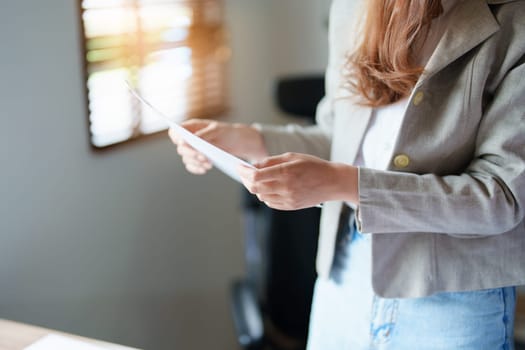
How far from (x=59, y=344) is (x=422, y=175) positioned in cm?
62

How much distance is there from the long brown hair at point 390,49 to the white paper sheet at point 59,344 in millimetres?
582

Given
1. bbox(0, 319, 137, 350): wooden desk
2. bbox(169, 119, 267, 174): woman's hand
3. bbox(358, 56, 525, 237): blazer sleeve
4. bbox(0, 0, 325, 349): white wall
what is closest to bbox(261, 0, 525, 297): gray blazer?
bbox(358, 56, 525, 237): blazer sleeve

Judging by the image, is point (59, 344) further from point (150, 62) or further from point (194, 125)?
point (150, 62)

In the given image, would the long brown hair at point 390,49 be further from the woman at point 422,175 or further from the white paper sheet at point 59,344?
the white paper sheet at point 59,344

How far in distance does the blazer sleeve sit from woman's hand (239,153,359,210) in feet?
0.08

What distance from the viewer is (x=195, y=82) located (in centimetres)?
195

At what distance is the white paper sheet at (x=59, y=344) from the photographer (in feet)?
3.34

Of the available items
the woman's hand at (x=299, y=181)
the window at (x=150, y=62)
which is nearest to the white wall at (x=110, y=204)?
the window at (x=150, y=62)

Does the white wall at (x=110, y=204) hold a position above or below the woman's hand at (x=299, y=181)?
below

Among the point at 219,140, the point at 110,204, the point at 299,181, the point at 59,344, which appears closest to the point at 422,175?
the point at 299,181

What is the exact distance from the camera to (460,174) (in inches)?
37.9

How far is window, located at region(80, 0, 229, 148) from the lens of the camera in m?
1.54

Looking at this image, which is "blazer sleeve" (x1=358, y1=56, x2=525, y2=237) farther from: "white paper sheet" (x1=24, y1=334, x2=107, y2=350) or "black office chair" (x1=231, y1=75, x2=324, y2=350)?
"black office chair" (x1=231, y1=75, x2=324, y2=350)

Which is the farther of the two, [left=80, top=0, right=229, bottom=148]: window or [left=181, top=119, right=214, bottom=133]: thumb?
[left=80, top=0, right=229, bottom=148]: window
